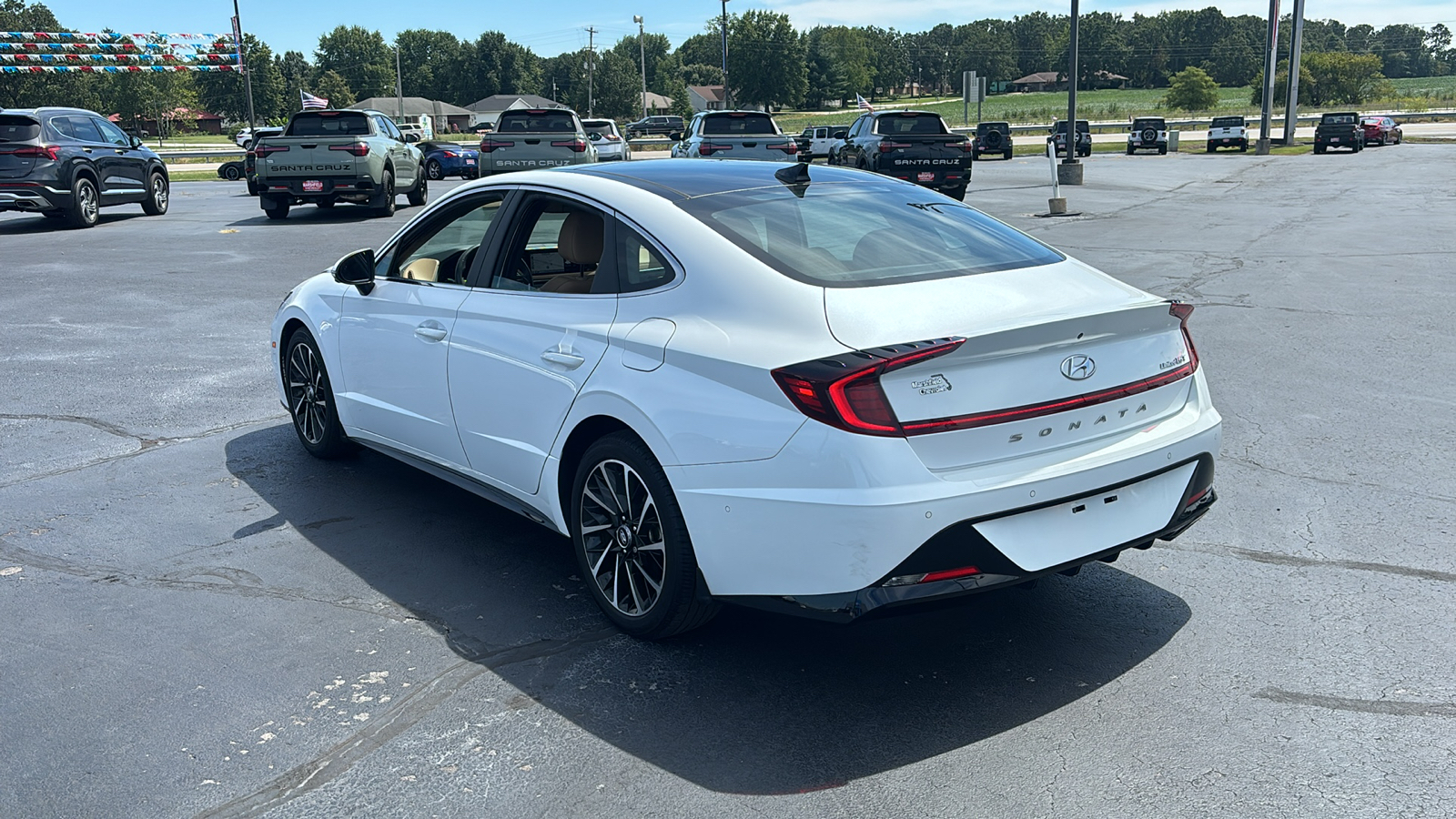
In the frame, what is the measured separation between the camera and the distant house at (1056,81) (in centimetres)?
18138

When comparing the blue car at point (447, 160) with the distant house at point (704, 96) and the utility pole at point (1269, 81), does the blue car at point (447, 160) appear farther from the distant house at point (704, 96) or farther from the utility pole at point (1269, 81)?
the distant house at point (704, 96)

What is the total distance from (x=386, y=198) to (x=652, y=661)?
63.1 feet

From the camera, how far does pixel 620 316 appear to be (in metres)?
4.11

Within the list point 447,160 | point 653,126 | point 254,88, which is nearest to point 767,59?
point 653,126

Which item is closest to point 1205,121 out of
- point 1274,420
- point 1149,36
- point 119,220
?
point 119,220

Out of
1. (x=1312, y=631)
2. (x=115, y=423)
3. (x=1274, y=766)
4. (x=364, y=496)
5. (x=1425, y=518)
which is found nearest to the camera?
(x=1274, y=766)

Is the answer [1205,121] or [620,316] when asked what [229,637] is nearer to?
[620,316]

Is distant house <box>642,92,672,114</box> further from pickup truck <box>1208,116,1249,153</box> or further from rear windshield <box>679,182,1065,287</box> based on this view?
rear windshield <box>679,182,1065,287</box>

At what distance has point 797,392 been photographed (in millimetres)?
3402

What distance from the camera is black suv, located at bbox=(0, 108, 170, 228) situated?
757 inches

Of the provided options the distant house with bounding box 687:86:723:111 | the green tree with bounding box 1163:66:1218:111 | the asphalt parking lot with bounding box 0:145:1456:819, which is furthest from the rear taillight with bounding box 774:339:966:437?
the distant house with bounding box 687:86:723:111

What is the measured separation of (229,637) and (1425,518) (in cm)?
493

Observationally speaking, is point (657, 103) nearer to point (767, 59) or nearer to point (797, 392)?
point (767, 59)

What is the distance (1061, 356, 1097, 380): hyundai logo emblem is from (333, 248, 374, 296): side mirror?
3406 mm
